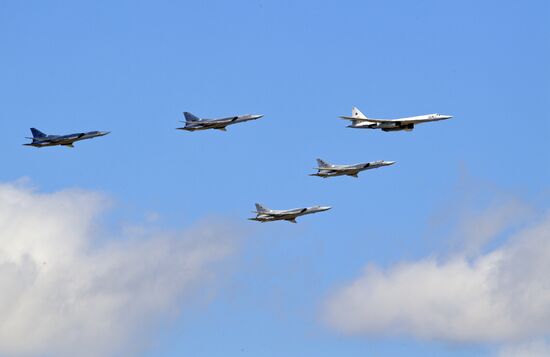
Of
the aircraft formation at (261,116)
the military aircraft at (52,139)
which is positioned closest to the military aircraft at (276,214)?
the aircraft formation at (261,116)

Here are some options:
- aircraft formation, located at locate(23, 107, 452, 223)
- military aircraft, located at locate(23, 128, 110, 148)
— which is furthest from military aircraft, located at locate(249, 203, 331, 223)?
military aircraft, located at locate(23, 128, 110, 148)

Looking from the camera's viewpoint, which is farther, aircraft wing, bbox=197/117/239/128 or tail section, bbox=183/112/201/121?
tail section, bbox=183/112/201/121

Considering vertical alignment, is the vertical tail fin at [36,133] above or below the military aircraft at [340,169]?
above

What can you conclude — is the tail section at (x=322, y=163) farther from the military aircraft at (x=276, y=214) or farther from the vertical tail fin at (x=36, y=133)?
the vertical tail fin at (x=36, y=133)

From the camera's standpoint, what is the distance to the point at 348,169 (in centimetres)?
17438

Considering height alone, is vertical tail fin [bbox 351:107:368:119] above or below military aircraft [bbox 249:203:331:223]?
above

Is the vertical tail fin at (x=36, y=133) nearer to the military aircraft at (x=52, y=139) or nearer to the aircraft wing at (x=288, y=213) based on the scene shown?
the military aircraft at (x=52, y=139)

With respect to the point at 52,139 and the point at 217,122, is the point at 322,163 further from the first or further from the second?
the point at 52,139

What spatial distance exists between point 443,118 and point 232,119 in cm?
4109

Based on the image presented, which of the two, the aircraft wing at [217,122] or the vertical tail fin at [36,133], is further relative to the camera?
the aircraft wing at [217,122]

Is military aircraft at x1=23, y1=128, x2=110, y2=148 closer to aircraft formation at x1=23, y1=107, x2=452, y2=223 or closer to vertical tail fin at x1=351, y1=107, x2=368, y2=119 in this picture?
aircraft formation at x1=23, y1=107, x2=452, y2=223

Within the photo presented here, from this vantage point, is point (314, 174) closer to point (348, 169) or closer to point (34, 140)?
point (348, 169)

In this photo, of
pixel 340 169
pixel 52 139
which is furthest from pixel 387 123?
pixel 52 139

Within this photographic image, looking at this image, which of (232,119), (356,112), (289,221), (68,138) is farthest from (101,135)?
(356,112)
